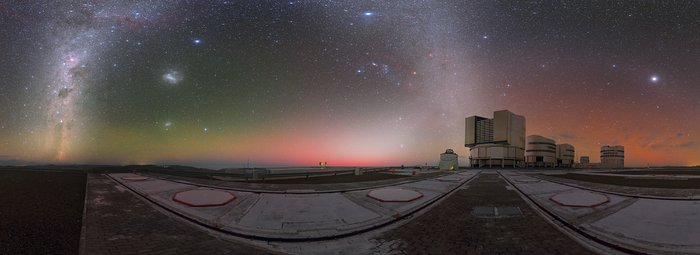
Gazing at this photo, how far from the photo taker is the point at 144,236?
8.34 metres

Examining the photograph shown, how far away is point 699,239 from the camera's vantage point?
7.81 meters

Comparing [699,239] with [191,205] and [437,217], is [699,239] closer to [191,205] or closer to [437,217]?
[437,217]

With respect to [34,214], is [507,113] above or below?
above

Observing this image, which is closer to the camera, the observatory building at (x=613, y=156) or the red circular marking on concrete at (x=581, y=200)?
the red circular marking on concrete at (x=581, y=200)

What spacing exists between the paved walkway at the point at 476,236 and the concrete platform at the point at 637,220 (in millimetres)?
1234

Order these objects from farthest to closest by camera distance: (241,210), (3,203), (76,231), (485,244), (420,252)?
1. (3,203)
2. (241,210)
3. (76,231)
4. (485,244)
5. (420,252)

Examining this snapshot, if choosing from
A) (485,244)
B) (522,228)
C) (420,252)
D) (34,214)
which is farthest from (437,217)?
(34,214)

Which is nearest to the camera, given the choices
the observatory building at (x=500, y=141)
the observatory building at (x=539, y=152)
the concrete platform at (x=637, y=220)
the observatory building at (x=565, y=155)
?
the concrete platform at (x=637, y=220)

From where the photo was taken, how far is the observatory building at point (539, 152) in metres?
115

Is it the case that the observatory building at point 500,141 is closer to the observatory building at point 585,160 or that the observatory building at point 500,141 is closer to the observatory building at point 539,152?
the observatory building at point 539,152

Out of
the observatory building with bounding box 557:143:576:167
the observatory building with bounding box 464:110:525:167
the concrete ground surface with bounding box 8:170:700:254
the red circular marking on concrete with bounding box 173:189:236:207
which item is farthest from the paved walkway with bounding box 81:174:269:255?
the observatory building with bounding box 557:143:576:167

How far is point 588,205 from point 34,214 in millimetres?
21657

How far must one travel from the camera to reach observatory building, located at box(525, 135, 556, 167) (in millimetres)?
115188

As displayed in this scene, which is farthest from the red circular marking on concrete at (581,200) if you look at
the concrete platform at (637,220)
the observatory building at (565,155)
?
the observatory building at (565,155)
